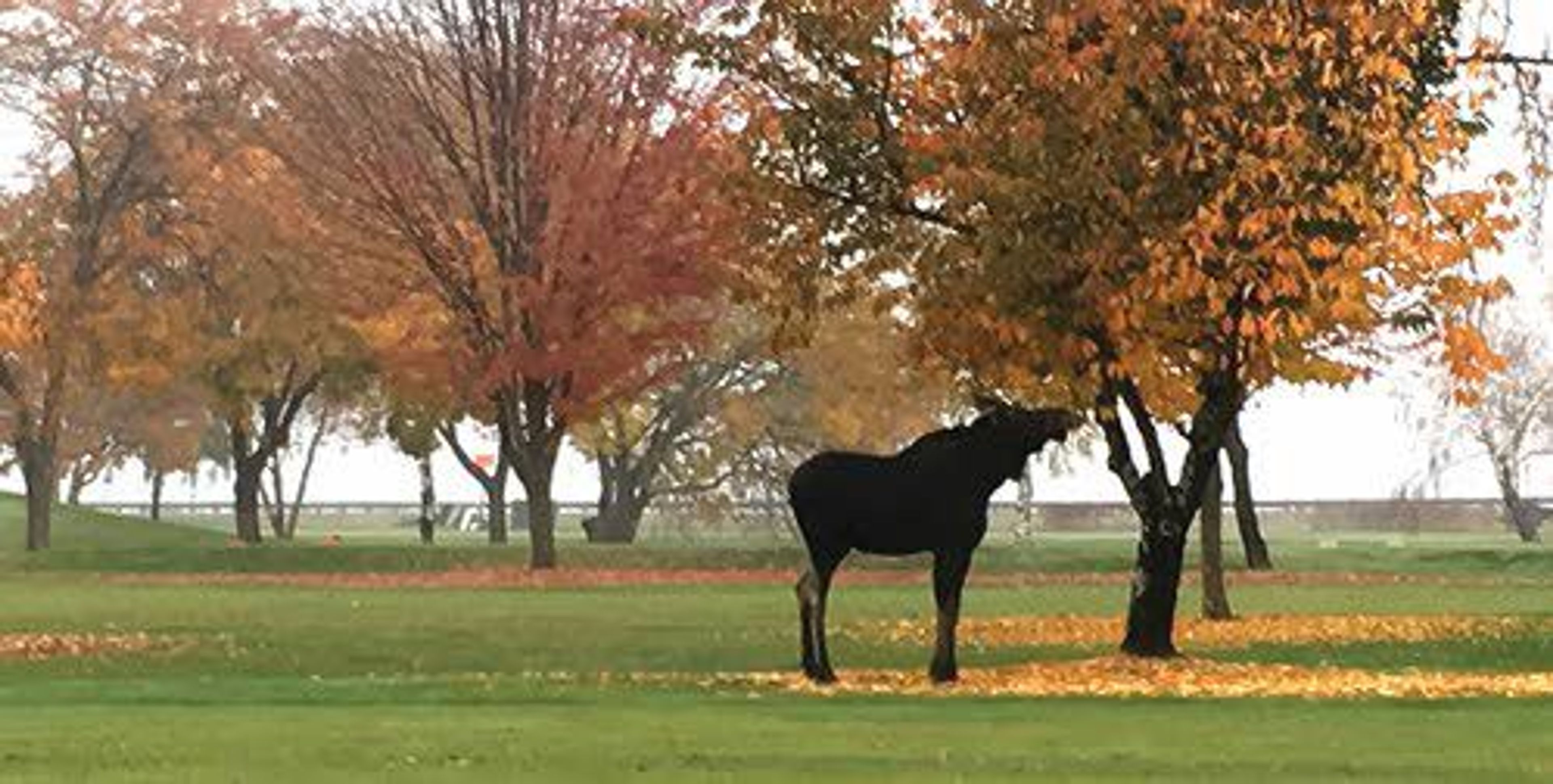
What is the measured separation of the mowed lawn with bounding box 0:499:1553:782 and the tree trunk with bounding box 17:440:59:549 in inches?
989

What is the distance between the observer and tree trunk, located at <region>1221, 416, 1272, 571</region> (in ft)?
206

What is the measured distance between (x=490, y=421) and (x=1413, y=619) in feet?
142

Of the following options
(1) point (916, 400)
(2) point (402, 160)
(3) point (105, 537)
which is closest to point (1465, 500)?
(1) point (916, 400)

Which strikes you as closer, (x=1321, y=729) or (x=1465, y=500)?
(x=1321, y=729)

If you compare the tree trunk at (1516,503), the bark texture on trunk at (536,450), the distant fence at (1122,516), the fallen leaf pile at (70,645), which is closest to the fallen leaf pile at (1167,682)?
the fallen leaf pile at (70,645)

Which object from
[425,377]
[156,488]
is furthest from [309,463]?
[425,377]

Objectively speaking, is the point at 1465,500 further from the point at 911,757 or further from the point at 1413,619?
the point at 911,757

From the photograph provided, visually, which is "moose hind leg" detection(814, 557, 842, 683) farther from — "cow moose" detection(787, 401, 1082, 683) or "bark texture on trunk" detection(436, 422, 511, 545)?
"bark texture on trunk" detection(436, 422, 511, 545)

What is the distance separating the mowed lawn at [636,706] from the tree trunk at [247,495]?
113ft

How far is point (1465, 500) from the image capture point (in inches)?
5595

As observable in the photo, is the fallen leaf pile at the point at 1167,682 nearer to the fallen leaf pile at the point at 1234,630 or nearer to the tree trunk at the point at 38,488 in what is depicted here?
the fallen leaf pile at the point at 1234,630

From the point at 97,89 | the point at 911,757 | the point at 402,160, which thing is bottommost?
the point at 911,757

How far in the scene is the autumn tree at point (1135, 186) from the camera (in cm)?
2819

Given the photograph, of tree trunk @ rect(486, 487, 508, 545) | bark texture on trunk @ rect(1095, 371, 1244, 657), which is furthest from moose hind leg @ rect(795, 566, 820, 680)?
tree trunk @ rect(486, 487, 508, 545)
